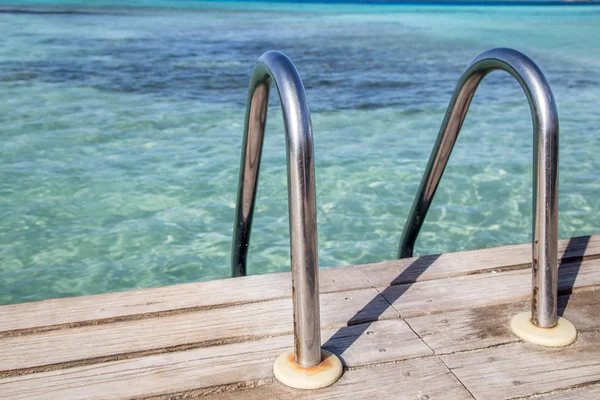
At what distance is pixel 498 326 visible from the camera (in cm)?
159

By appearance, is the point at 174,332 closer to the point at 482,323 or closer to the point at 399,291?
the point at 399,291

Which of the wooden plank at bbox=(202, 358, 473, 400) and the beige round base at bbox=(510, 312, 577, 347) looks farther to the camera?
the beige round base at bbox=(510, 312, 577, 347)

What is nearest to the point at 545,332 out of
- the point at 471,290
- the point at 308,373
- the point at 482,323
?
the point at 482,323

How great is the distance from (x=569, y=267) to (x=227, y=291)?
1.00 meters

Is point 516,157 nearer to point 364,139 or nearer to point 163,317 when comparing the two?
point 364,139

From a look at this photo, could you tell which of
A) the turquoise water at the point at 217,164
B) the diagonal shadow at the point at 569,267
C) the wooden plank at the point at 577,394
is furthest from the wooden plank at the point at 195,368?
the turquoise water at the point at 217,164

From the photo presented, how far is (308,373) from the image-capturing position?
135 centimetres

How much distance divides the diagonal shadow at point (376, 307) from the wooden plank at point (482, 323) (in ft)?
0.32

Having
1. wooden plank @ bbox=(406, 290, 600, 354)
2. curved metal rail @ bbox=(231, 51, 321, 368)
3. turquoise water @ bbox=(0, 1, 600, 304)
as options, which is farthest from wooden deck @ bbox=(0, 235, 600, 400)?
turquoise water @ bbox=(0, 1, 600, 304)

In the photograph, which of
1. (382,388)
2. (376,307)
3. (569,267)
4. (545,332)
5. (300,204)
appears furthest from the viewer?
(569,267)

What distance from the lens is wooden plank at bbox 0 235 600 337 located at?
1.63m

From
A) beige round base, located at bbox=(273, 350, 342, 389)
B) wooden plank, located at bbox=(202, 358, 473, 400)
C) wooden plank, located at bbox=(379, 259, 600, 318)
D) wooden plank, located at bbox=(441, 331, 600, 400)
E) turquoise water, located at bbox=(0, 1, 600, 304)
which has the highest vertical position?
beige round base, located at bbox=(273, 350, 342, 389)

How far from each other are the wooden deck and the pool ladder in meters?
0.09

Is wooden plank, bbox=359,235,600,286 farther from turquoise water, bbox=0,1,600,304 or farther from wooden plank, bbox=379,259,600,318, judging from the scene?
turquoise water, bbox=0,1,600,304
